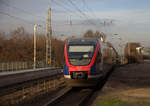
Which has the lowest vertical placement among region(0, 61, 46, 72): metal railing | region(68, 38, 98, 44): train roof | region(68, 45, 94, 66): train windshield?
region(0, 61, 46, 72): metal railing

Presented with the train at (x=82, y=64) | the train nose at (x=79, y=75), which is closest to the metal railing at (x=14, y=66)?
the train at (x=82, y=64)

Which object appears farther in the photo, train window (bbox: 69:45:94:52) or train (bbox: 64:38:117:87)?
train window (bbox: 69:45:94:52)

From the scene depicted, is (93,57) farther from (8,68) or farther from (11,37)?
(11,37)

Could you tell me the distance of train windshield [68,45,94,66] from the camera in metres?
14.4

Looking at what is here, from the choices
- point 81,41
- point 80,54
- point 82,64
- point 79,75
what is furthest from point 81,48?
point 79,75

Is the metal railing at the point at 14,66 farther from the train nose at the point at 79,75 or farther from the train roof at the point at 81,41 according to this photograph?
the train nose at the point at 79,75

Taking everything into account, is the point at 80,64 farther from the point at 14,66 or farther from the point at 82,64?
the point at 14,66

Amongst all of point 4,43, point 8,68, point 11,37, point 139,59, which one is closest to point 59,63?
point 8,68

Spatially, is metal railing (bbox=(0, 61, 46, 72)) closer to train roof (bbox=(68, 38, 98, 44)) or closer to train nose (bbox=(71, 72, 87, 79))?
train roof (bbox=(68, 38, 98, 44))

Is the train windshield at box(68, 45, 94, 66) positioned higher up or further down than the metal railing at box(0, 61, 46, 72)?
higher up

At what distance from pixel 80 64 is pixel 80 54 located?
2.22ft

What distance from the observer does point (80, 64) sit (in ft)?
46.7

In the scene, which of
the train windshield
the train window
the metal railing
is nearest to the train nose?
the train windshield

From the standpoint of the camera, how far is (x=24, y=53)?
46281 mm
